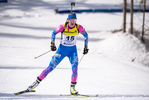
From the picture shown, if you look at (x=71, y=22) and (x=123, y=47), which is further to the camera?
(x=123, y=47)

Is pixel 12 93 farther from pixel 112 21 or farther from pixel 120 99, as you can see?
pixel 112 21

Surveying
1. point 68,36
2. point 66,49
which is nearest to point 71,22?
point 68,36

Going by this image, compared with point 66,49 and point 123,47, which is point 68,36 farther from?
point 123,47

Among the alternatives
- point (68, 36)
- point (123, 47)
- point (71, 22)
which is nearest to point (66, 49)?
point (68, 36)

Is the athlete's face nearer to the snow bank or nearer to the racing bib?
the racing bib

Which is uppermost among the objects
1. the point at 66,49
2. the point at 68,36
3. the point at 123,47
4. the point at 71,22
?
the point at 71,22

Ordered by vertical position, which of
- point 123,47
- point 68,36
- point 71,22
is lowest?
point 123,47

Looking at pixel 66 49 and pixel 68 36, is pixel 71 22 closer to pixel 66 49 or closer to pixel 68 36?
pixel 68 36

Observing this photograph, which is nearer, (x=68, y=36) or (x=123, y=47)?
(x=68, y=36)

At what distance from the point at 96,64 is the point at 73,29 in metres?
4.17

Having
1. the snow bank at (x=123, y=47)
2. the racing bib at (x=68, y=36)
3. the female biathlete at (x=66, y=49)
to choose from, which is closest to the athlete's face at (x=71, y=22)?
the female biathlete at (x=66, y=49)

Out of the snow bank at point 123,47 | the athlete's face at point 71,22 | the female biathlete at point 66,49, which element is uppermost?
the athlete's face at point 71,22

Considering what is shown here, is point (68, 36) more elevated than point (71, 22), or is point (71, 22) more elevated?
point (71, 22)

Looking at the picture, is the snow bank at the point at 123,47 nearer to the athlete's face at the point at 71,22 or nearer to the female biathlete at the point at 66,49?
the female biathlete at the point at 66,49
